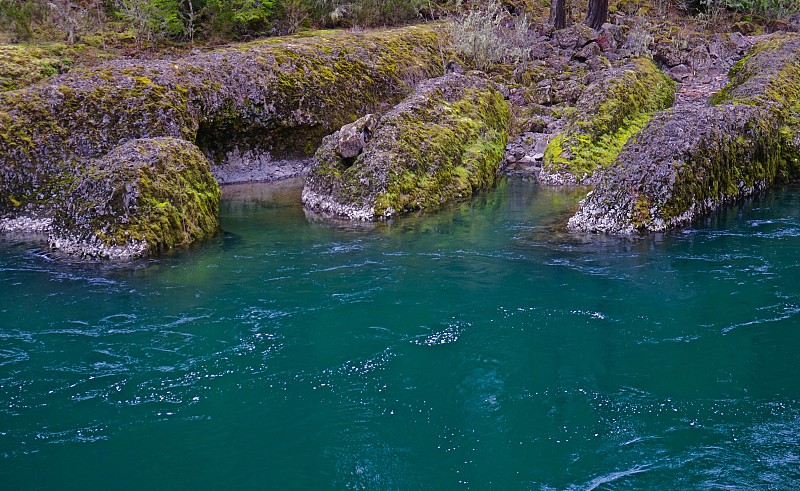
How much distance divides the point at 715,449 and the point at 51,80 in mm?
12750

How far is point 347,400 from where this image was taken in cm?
550

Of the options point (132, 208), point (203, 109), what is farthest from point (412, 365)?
point (203, 109)

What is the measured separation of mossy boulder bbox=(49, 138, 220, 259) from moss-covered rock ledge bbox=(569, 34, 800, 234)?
593 cm

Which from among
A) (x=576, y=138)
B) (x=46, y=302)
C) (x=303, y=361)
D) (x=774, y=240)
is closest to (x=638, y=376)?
(x=303, y=361)

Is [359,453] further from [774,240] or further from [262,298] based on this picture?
[774,240]

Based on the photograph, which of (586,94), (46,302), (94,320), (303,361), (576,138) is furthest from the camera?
(586,94)

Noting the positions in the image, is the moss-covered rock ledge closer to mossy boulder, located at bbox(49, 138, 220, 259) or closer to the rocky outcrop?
mossy boulder, located at bbox(49, 138, 220, 259)

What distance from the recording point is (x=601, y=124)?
1462 cm

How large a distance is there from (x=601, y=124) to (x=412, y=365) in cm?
1023

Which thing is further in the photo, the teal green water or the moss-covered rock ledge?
the moss-covered rock ledge

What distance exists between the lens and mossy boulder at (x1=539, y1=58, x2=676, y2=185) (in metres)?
13.9

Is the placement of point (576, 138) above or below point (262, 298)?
above

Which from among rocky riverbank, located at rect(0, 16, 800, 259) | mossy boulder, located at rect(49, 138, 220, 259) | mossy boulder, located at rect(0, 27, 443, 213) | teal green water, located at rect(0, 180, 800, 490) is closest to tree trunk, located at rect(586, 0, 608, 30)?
rocky riverbank, located at rect(0, 16, 800, 259)

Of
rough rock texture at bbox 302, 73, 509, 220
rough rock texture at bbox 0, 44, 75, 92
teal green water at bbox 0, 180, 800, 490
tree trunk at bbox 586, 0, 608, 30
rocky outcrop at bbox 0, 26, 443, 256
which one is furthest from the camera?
tree trunk at bbox 586, 0, 608, 30
